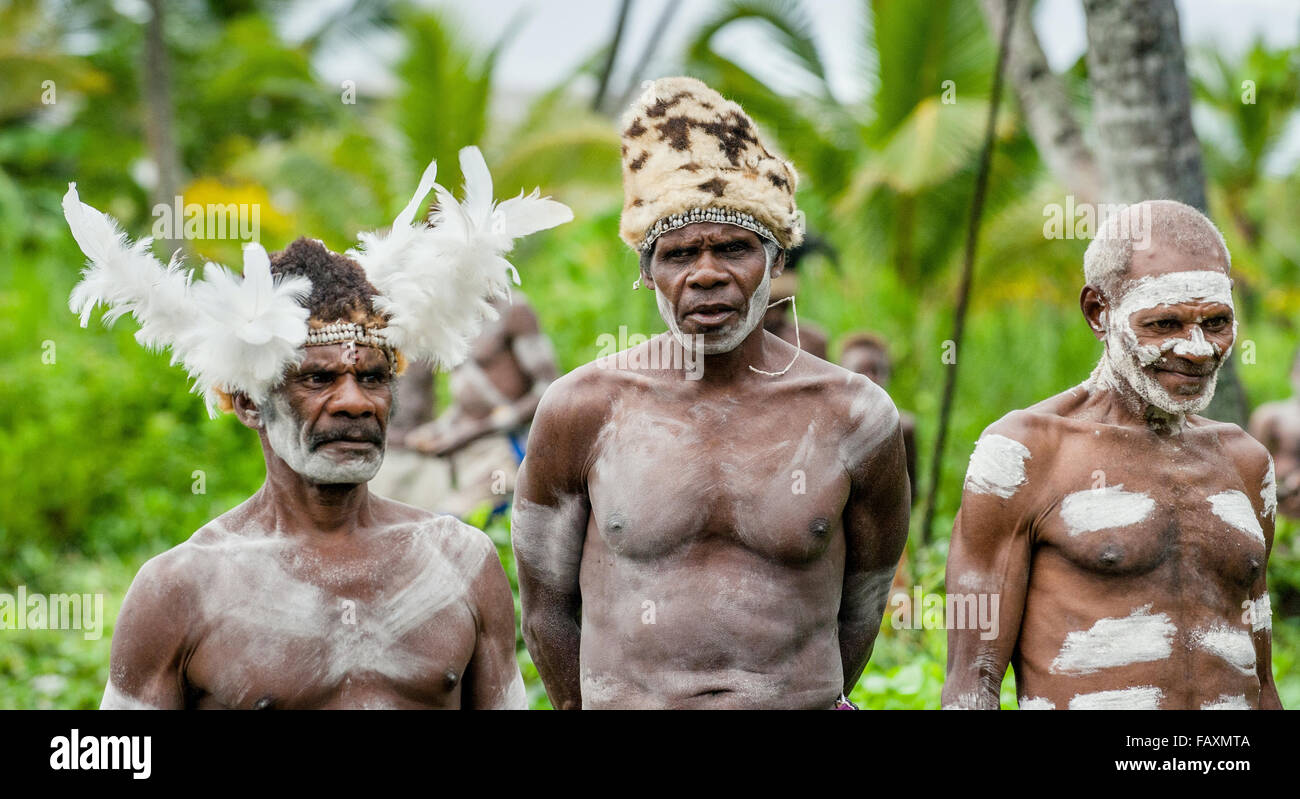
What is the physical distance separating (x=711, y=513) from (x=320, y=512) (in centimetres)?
84

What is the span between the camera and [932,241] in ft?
35.6

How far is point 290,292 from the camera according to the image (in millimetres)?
2869

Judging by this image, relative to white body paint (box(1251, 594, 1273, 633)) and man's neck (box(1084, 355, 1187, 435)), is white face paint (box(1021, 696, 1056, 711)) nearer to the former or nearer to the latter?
white body paint (box(1251, 594, 1273, 633))

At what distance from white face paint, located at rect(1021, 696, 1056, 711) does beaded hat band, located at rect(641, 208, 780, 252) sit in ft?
3.92

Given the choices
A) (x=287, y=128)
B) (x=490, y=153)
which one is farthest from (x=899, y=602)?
(x=287, y=128)

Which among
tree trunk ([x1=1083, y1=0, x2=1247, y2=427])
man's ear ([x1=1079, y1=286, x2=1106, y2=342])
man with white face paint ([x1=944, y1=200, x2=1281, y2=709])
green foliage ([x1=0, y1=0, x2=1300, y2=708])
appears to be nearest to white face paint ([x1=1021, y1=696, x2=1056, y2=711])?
man with white face paint ([x1=944, y1=200, x2=1281, y2=709])

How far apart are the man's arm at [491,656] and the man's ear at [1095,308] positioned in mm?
1467

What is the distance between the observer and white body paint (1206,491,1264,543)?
10.1ft

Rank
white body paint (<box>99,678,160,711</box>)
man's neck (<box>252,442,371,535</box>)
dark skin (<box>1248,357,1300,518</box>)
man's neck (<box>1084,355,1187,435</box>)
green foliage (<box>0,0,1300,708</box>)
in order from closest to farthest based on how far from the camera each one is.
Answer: white body paint (<box>99,678,160,711</box>) < man's neck (<box>252,442,371,535</box>) < man's neck (<box>1084,355,1187,435</box>) < dark skin (<box>1248,357,1300,518</box>) < green foliage (<box>0,0,1300,708</box>)

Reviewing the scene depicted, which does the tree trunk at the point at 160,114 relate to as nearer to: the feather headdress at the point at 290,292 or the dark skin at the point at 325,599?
the feather headdress at the point at 290,292

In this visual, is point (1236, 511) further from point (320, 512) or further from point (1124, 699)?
point (320, 512)

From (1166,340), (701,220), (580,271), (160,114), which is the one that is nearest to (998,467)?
(1166,340)

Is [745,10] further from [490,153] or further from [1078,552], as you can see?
[1078,552]

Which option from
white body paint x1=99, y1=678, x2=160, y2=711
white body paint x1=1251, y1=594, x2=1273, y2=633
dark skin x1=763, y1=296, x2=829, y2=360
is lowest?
white body paint x1=99, y1=678, x2=160, y2=711
